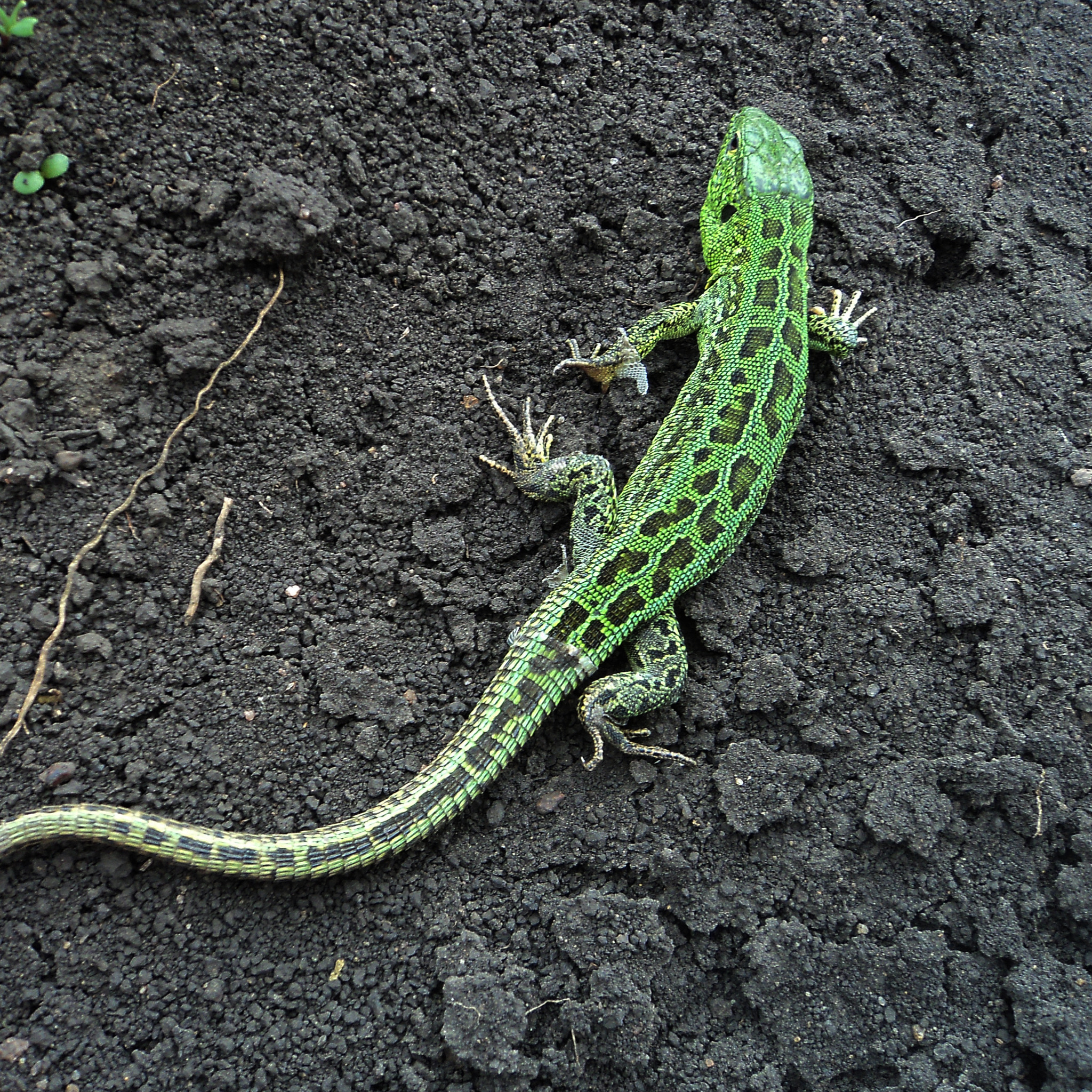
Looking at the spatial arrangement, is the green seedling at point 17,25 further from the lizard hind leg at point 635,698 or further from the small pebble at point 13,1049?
the small pebble at point 13,1049

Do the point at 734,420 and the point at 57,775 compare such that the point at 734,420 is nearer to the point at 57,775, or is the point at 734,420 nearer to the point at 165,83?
the point at 165,83

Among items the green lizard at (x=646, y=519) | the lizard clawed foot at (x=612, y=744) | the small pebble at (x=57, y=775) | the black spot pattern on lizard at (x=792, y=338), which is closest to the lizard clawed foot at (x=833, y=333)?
the green lizard at (x=646, y=519)

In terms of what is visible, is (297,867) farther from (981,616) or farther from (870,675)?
(981,616)

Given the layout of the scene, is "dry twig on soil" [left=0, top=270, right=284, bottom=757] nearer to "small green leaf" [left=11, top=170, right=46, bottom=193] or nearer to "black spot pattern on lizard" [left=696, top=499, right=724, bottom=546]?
"small green leaf" [left=11, top=170, right=46, bottom=193]

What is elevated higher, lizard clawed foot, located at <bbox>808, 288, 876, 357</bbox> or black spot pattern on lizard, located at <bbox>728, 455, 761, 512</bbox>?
lizard clawed foot, located at <bbox>808, 288, 876, 357</bbox>

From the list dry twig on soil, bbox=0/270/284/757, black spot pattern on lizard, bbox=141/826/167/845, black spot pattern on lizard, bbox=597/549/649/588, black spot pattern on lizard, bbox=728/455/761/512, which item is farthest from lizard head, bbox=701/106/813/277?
black spot pattern on lizard, bbox=141/826/167/845
